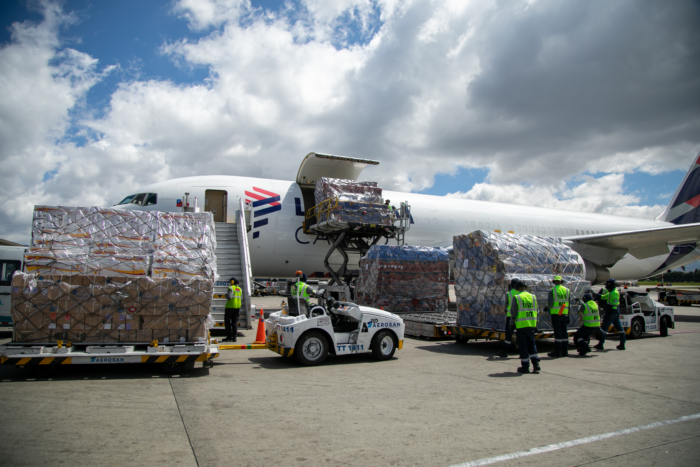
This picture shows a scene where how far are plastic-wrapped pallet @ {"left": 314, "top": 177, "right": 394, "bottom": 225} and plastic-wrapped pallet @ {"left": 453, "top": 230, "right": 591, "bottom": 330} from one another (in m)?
5.05

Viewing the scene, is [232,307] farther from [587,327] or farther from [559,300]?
[587,327]

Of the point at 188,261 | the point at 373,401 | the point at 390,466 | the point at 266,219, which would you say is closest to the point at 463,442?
the point at 390,466

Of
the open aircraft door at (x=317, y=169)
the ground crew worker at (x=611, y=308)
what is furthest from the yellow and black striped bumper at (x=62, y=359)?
the open aircraft door at (x=317, y=169)

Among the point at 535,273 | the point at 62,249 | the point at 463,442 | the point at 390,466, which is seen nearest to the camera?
the point at 390,466

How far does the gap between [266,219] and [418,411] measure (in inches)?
472

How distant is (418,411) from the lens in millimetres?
5062

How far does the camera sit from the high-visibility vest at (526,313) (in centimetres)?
757

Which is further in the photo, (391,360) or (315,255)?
(315,255)

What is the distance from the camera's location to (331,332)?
25.8 feet

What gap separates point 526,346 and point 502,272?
98.1 inches

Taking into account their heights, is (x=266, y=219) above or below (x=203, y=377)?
above

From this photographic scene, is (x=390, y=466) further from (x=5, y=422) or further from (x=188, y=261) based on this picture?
(x=188, y=261)

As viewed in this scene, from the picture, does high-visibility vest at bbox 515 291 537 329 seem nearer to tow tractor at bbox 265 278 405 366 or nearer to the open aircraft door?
tow tractor at bbox 265 278 405 366

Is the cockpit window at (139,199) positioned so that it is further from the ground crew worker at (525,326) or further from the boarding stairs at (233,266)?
the ground crew worker at (525,326)
